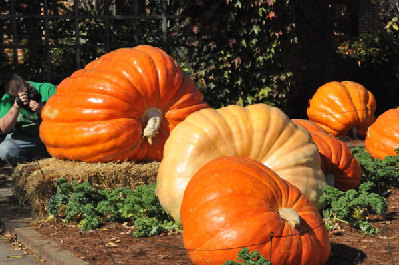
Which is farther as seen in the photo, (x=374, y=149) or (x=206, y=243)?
(x=374, y=149)

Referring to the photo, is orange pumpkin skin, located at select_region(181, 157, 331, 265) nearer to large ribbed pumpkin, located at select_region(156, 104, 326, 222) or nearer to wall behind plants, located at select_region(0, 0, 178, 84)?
large ribbed pumpkin, located at select_region(156, 104, 326, 222)

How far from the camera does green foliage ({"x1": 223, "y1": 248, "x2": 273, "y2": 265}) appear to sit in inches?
130

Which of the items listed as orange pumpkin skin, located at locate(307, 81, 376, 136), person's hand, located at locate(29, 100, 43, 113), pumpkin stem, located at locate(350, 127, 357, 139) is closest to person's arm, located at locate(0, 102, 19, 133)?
person's hand, located at locate(29, 100, 43, 113)

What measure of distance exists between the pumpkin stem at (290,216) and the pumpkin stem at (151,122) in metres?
2.41

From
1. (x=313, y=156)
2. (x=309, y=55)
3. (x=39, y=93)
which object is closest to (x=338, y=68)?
(x=309, y=55)

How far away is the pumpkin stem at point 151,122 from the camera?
5910mm

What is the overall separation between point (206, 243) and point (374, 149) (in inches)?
154

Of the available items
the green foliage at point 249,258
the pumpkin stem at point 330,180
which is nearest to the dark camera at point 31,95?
the pumpkin stem at point 330,180

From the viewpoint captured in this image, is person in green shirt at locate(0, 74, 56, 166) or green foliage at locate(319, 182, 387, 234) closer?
green foliage at locate(319, 182, 387, 234)

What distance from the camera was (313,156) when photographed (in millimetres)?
4758

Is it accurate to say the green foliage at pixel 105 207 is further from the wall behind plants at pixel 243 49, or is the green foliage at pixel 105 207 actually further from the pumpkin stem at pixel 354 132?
the pumpkin stem at pixel 354 132

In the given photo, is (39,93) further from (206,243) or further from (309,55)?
(309,55)

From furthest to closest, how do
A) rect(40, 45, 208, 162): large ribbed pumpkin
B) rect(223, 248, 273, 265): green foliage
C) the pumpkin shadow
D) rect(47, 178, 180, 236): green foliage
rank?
1. rect(40, 45, 208, 162): large ribbed pumpkin
2. rect(47, 178, 180, 236): green foliage
3. the pumpkin shadow
4. rect(223, 248, 273, 265): green foliage

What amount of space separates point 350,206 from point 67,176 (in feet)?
7.86
